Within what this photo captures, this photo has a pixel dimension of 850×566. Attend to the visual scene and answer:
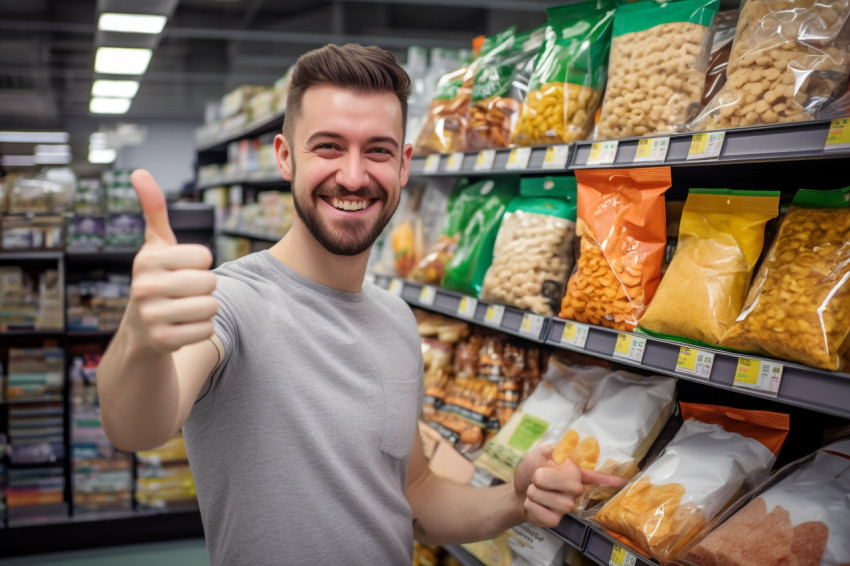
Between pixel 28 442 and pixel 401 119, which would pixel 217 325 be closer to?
pixel 401 119

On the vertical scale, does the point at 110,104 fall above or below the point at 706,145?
above

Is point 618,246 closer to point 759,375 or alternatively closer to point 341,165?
point 759,375

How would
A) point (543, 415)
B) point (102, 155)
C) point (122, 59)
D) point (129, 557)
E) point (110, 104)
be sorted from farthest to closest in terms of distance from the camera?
1. point (102, 155)
2. point (110, 104)
3. point (122, 59)
4. point (129, 557)
5. point (543, 415)

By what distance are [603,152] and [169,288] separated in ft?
4.11

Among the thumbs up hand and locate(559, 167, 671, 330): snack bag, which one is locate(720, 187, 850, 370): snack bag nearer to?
locate(559, 167, 671, 330): snack bag

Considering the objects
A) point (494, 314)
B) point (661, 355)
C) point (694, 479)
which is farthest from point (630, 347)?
point (494, 314)

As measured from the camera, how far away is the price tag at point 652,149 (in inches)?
60.1

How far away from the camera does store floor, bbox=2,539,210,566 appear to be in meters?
3.83

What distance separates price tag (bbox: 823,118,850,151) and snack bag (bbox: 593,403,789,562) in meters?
0.59

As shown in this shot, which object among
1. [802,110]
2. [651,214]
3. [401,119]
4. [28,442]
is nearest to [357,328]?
[401,119]

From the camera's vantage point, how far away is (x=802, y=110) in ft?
4.41

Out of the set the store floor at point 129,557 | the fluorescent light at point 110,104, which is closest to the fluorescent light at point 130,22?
the store floor at point 129,557

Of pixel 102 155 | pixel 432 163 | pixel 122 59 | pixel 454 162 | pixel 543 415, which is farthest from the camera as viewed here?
pixel 102 155

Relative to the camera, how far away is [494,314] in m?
2.06
